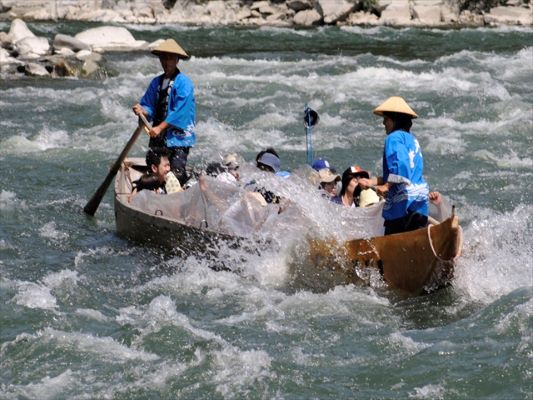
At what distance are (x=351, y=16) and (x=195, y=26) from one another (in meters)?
5.06

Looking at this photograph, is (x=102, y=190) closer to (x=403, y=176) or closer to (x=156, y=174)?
(x=156, y=174)

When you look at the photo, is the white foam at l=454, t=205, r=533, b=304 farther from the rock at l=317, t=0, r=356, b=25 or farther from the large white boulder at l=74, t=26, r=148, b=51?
the rock at l=317, t=0, r=356, b=25

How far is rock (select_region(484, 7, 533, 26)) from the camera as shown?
35.2 metres

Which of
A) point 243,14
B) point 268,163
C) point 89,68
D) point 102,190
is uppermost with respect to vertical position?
point 268,163

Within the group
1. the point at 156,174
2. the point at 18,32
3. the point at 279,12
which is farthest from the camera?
the point at 279,12

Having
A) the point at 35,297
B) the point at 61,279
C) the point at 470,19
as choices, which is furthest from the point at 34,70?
the point at 470,19

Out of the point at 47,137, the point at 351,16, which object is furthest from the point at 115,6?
the point at 47,137

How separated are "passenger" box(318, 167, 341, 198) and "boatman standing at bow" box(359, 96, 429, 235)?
3.95 feet

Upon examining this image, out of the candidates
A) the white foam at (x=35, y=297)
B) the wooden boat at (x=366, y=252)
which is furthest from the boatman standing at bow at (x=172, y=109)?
the white foam at (x=35, y=297)

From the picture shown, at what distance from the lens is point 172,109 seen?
11133mm

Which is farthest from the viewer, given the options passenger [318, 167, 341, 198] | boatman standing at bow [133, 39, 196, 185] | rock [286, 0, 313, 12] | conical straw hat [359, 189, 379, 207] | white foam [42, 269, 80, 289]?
rock [286, 0, 313, 12]

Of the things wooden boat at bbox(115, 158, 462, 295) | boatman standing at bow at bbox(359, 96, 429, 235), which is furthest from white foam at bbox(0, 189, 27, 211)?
boatman standing at bow at bbox(359, 96, 429, 235)

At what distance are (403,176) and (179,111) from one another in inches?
118

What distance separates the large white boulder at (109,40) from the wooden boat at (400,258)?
18016 millimetres
